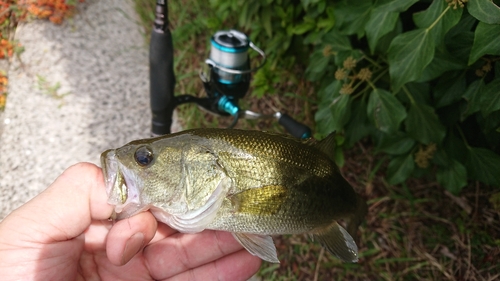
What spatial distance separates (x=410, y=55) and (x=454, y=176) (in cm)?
91

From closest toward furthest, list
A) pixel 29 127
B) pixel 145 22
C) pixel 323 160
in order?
pixel 323 160 < pixel 29 127 < pixel 145 22

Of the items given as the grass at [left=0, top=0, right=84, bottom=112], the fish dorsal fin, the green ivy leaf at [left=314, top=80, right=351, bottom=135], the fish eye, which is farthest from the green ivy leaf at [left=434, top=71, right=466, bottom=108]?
the grass at [left=0, top=0, right=84, bottom=112]

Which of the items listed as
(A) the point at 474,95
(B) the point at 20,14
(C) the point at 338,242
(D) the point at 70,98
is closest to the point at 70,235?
(C) the point at 338,242

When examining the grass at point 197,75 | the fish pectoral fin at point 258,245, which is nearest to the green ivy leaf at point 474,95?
the fish pectoral fin at point 258,245

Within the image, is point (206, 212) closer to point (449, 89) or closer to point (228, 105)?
point (228, 105)

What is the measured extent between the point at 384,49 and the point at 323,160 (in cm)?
86

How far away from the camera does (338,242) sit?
5.47 feet

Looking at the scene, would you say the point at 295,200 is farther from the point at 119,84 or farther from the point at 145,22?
the point at 145,22

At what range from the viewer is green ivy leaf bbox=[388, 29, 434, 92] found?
1.62 meters

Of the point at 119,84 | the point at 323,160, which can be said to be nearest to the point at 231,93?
the point at 323,160

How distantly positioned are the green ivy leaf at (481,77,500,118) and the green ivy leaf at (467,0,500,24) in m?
0.33

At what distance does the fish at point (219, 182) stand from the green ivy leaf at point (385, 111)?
0.69 m

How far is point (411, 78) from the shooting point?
5.43 feet

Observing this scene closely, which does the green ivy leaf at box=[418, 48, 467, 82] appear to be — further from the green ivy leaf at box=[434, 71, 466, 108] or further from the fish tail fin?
the fish tail fin
